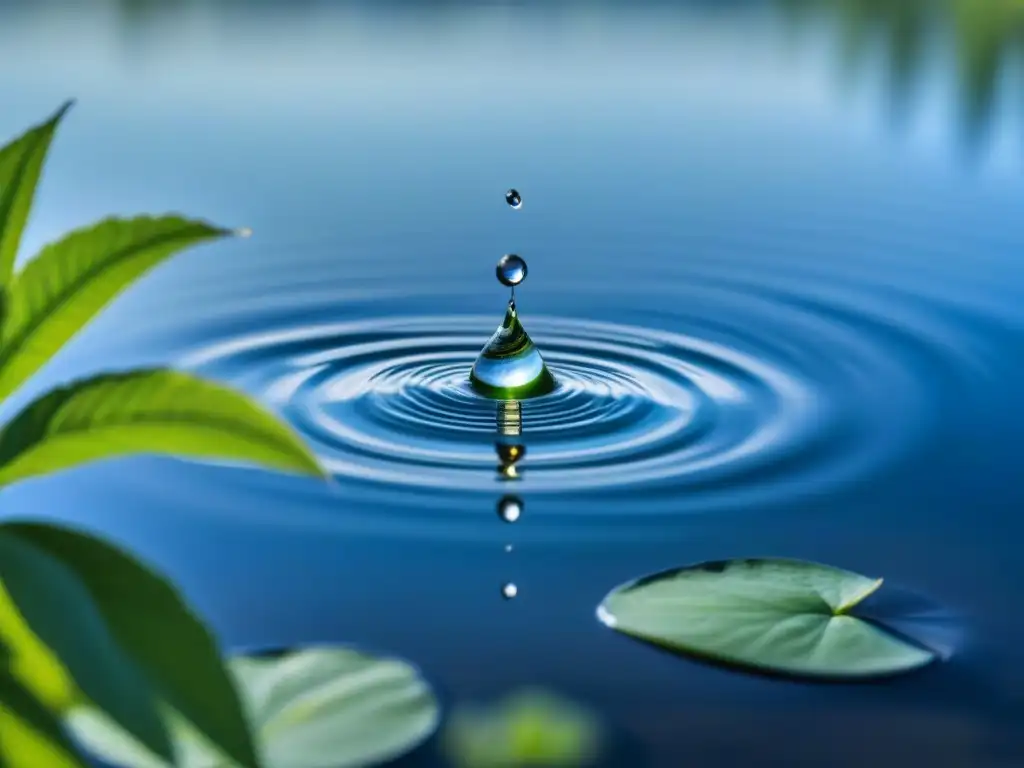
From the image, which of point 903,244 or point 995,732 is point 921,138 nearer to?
point 903,244

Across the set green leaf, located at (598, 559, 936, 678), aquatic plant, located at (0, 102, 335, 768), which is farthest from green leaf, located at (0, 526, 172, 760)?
green leaf, located at (598, 559, 936, 678)

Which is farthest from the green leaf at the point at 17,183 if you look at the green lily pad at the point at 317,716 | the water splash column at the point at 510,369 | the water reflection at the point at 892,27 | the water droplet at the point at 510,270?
the water reflection at the point at 892,27

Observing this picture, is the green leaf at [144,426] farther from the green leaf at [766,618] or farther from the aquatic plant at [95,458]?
the green leaf at [766,618]

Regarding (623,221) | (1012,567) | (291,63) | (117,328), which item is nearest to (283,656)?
(1012,567)

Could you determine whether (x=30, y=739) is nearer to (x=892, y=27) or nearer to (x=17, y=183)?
(x=17, y=183)

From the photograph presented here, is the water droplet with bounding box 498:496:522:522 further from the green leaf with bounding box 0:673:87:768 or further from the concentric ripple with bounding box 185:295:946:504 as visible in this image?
the green leaf with bounding box 0:673:87:768
